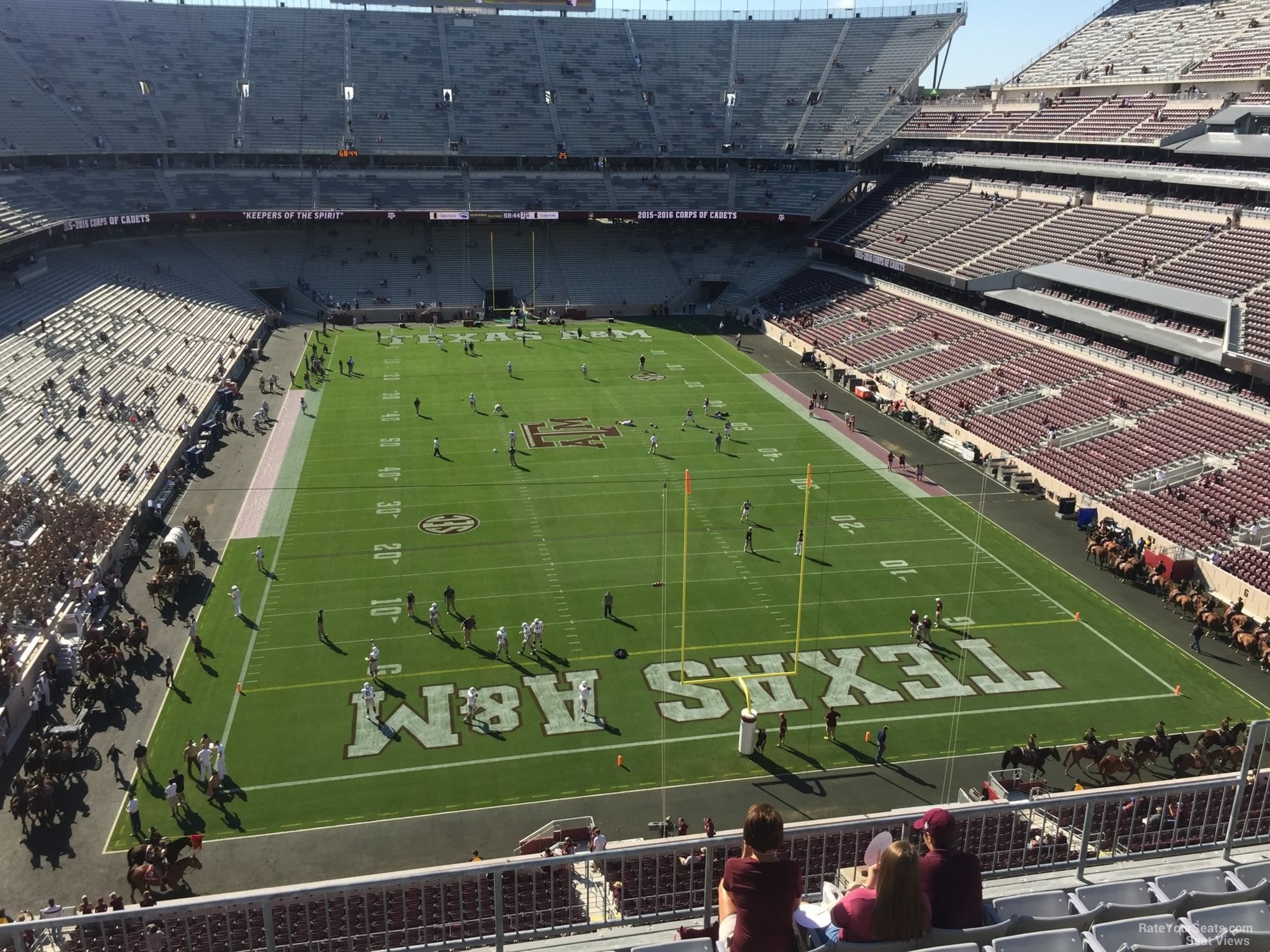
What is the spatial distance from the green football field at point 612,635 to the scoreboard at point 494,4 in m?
49.3

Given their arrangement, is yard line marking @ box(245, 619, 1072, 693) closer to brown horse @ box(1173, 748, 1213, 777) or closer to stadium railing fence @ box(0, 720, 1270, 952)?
brown horse @ box(1173, 748, 1213, 777)

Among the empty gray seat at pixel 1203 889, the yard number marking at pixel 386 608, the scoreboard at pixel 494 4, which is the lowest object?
the yard number marking at pixel 386 608

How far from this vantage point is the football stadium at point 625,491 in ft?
36.9

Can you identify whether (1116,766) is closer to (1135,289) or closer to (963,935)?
(963,935)

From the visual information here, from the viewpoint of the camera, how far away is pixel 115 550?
25.0 metres

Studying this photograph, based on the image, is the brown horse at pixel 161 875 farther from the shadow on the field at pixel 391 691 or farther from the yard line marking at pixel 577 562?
the yard line marking at pixel 577 562

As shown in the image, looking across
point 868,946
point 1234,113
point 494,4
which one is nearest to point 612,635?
point 868,946

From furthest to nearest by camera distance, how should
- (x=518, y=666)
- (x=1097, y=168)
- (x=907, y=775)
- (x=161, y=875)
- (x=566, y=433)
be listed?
(x=1097, y=168) < (x=566, y=433) < (x=518, y=666) < (x=907, y=775) < (x=161, y=875)

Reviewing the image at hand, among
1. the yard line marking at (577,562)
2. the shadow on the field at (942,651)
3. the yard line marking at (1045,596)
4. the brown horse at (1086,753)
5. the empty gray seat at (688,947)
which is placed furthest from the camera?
the yard line marking at (577,562)

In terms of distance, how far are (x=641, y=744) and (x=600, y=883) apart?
927 centimetres

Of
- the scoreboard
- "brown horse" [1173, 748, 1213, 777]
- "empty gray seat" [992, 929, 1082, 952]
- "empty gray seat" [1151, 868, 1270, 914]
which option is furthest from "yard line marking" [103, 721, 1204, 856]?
the scoreboard

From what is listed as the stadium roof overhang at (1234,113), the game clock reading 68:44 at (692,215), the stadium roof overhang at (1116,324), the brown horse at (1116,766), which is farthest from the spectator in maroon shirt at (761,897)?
the game clock reading 68:44 at (692,215)

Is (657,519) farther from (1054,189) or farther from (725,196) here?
(725,196)

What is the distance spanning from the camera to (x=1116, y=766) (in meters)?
17.1
